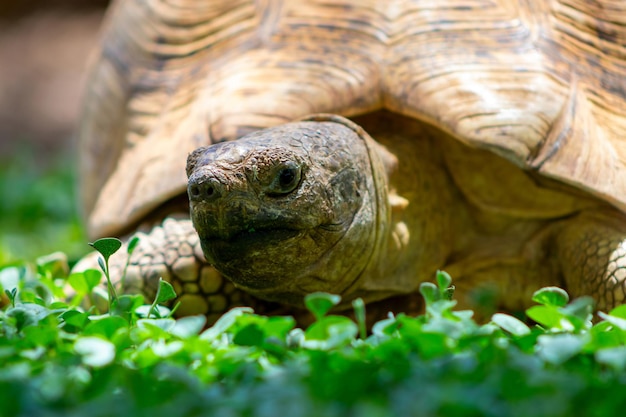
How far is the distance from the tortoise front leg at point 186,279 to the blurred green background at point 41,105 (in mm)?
2804

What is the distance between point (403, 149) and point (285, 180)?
2.34 feet

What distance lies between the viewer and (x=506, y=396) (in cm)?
155

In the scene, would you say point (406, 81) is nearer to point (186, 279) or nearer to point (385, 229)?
point (385, 229)

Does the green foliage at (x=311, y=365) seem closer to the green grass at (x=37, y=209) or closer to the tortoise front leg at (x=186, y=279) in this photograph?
the tortoise front leg at (x=186, y=279)

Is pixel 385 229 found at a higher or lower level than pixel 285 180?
lower

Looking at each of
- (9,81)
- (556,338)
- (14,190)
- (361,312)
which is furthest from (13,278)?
(9,81)

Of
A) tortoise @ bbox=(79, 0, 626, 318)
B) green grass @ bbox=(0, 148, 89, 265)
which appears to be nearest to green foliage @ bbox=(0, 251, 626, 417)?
tortoise @ bbox=(79, 0, 626, 318)

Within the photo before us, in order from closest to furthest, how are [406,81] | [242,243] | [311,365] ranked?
[311,365], [242,243], [406,81]

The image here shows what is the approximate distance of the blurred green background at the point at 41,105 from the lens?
20.3 feet

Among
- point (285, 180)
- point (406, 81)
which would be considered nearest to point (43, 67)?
point (406, 81)

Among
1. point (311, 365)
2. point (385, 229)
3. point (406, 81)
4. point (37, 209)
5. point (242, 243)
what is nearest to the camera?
point (311, 365)

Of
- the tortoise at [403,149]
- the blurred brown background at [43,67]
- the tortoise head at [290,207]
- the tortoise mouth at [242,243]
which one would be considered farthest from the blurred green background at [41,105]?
the tortoise mouth at [242,243]

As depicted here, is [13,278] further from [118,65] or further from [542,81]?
[542,81]

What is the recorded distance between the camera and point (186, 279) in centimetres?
289
